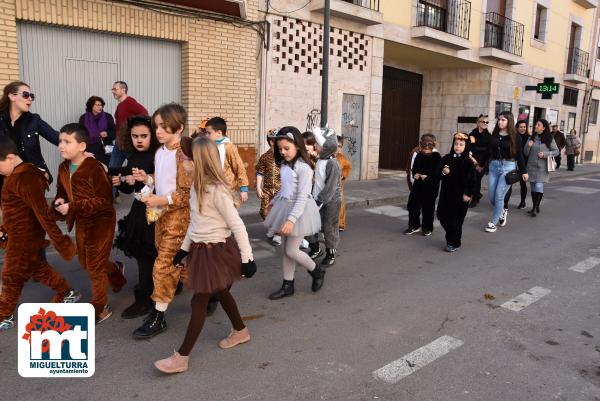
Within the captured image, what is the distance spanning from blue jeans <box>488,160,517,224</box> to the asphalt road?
1.68m

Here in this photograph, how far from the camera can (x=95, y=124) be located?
782 cm

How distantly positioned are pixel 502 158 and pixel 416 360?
5.39 metres

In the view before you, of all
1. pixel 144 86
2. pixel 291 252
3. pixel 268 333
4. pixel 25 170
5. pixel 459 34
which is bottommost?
pixel 268 333

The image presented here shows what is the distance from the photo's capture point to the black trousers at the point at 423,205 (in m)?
7.14

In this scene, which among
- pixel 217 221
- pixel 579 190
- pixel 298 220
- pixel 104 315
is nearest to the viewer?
pixel 217 221

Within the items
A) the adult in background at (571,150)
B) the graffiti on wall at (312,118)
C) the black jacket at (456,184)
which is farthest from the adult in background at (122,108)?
the adult in background at (571,150)

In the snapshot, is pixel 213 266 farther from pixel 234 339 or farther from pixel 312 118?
pixel 312 118

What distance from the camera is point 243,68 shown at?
9953mm

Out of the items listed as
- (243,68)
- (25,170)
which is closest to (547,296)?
(25,170)

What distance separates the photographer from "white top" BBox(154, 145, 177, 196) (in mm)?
3559

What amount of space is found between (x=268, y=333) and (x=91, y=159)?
1.89 meters

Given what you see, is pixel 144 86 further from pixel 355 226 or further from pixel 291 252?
pixel 291 252

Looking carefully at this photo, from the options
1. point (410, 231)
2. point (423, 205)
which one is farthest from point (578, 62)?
point (410, 231)

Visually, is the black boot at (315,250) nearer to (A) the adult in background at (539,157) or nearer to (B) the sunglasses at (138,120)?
(B) the sunglasses at (138,120)
